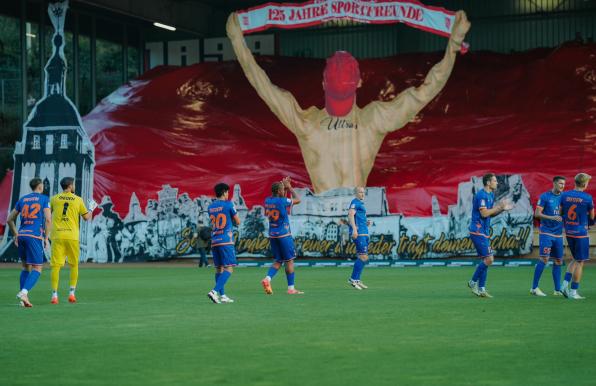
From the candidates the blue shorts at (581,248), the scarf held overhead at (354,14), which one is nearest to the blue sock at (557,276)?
the blue shorts at (581,248)

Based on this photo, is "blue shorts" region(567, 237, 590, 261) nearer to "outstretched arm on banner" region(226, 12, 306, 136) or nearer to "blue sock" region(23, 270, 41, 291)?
"blue sock" region(23, 270, 41, 291)

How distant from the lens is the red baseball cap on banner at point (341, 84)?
107 feet

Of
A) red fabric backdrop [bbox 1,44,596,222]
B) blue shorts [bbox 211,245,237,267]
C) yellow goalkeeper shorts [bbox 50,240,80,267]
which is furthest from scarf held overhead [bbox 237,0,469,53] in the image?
yellow goalkeeper shorts [bbox 50,240,80,267]

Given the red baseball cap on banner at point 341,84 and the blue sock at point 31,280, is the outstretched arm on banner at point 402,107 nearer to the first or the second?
the red baseball cap on banner at point 341,84

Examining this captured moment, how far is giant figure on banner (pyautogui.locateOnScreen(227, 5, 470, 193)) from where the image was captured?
1286 inches

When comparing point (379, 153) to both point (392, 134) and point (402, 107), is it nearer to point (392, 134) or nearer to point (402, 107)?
point (392, 134)

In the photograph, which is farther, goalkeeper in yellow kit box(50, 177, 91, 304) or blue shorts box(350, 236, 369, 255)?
blue shorts box(350, 236, 369, 255)

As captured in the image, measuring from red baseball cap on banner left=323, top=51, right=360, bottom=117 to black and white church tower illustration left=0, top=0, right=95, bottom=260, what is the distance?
25.4 ft

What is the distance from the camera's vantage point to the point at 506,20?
1660 inches

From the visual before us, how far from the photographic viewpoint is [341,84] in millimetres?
32656

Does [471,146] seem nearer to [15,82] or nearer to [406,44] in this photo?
[406,44]

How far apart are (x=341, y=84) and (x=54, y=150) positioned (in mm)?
9265

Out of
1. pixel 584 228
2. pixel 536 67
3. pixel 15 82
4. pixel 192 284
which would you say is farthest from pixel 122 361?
pixel 15 82

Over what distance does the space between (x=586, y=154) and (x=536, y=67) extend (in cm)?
607
